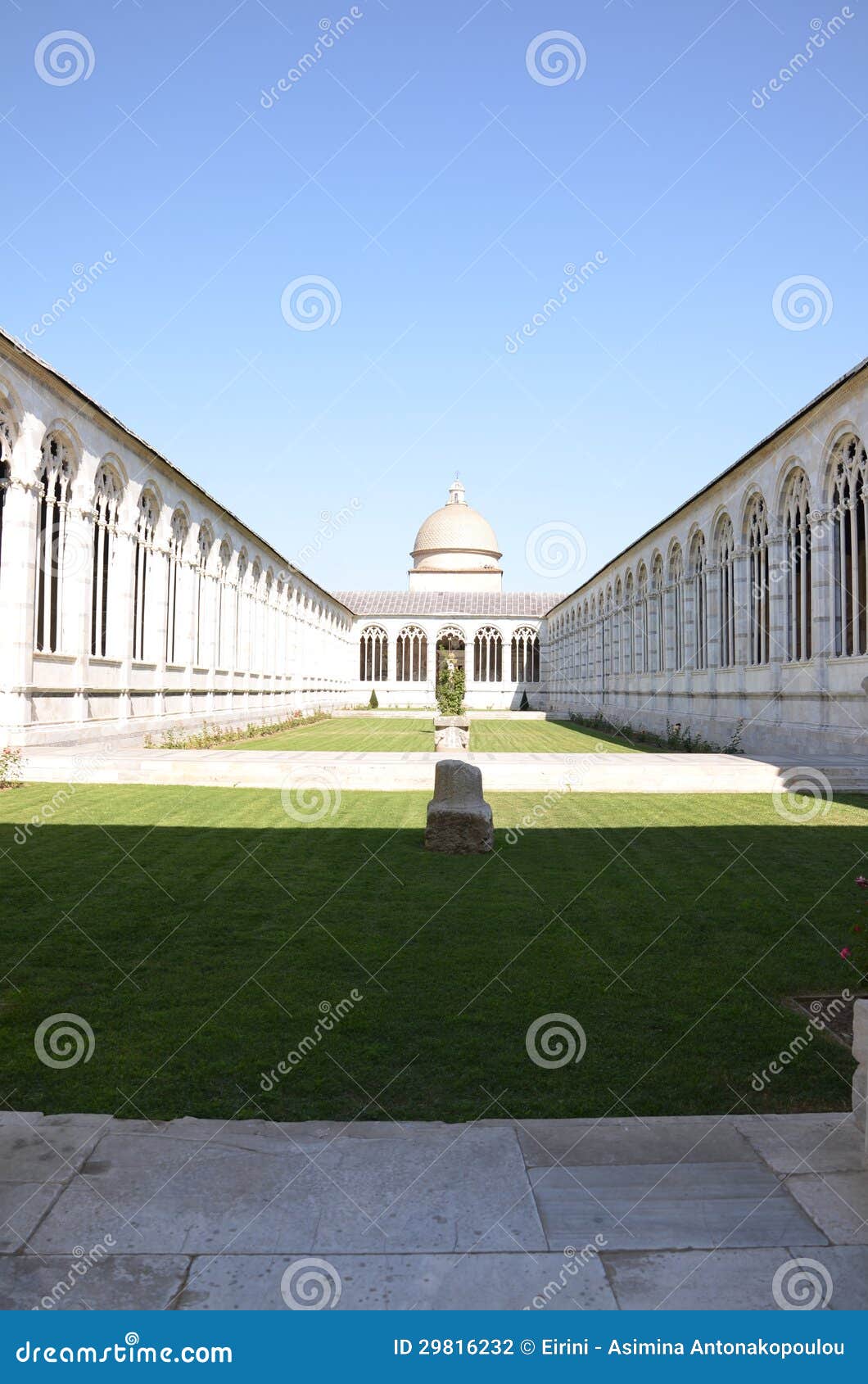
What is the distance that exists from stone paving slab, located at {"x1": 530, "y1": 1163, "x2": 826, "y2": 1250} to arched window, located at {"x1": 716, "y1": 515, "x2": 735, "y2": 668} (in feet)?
74.9

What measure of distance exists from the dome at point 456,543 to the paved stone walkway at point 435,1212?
69146 millimetres

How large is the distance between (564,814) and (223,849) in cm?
503

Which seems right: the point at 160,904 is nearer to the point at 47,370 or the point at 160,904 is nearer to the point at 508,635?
the point at 47,370

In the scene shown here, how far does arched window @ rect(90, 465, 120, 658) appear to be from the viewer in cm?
2100

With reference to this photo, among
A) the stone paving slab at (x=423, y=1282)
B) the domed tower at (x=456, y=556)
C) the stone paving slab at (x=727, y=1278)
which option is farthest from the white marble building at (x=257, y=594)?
the domed tower at (x=456, y=556)

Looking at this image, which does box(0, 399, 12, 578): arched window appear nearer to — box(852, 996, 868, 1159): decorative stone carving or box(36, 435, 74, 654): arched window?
box(36, 435, 74, 654): arched window

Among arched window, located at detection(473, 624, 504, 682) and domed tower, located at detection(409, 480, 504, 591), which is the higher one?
domed tower, located at detection(409, 480, 504, 591)

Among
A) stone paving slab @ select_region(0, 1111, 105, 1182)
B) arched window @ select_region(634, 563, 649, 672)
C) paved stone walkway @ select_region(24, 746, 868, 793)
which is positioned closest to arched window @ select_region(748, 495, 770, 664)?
paved stone walkway @ select_region(24, 746, 868, 793)

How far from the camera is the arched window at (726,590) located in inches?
974

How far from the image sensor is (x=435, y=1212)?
2.92m

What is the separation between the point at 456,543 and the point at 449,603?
1054 cm

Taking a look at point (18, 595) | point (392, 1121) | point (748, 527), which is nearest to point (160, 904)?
point (392, 1121)

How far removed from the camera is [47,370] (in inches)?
680

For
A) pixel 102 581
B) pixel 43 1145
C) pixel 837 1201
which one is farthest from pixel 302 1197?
pixel 102 581
